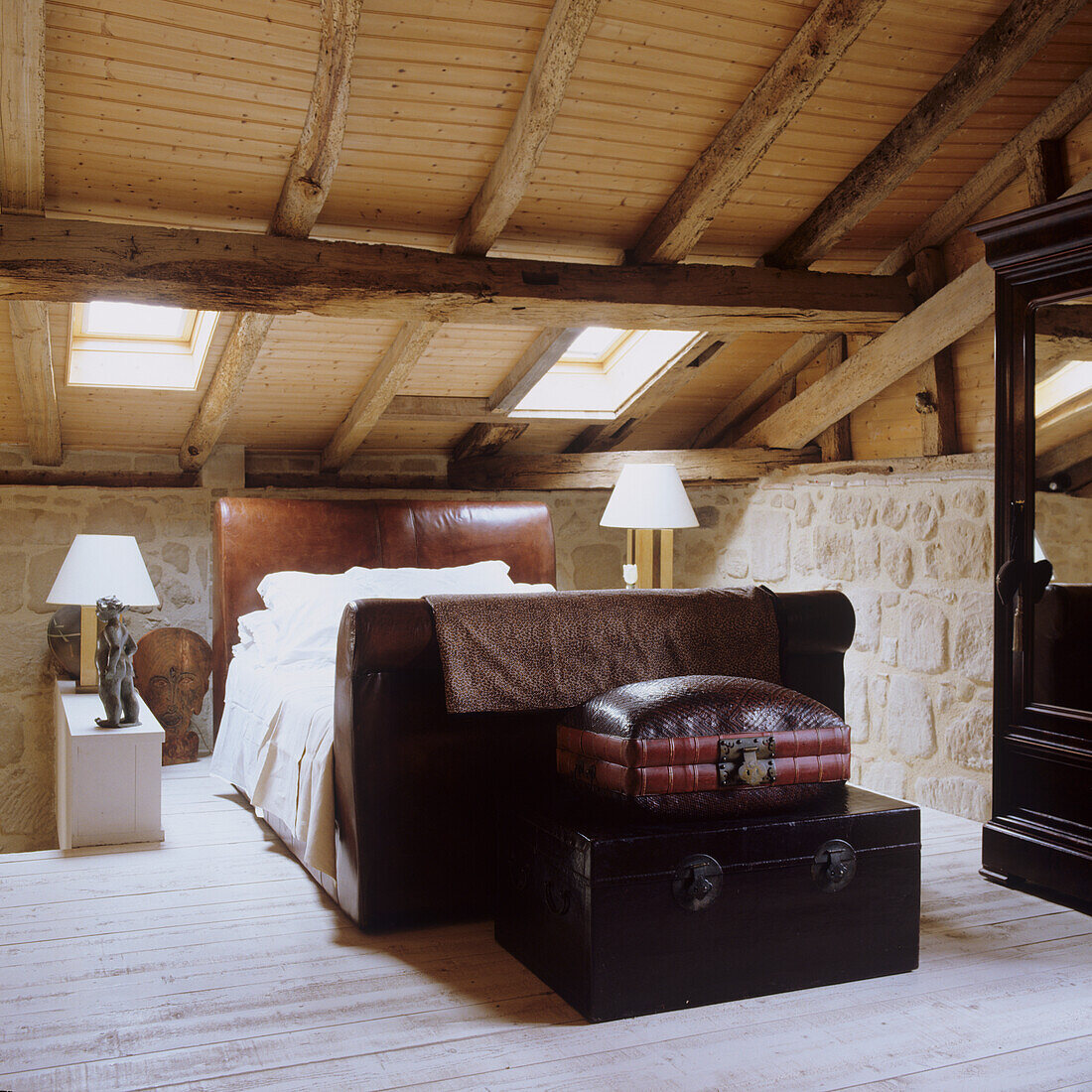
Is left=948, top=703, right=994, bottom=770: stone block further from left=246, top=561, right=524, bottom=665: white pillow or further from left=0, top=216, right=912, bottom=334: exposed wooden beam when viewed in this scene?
left=246, top=561, right=524, bottom=665: white pillow

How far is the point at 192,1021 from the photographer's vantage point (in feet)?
7.72

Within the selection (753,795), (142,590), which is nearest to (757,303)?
(753,795)

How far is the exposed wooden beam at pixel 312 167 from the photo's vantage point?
118 inches

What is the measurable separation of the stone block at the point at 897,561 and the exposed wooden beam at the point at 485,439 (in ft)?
6.42

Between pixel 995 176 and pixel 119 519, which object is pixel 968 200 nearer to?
pixel 995 176

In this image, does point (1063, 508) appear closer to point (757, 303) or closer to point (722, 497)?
point (757, 303)

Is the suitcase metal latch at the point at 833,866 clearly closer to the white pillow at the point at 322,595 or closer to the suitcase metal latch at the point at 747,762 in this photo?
the suitcase metal latch at the point at 747,762

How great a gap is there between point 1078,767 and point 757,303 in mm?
2090

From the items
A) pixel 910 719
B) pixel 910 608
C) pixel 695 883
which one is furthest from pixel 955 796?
pixel 695 883

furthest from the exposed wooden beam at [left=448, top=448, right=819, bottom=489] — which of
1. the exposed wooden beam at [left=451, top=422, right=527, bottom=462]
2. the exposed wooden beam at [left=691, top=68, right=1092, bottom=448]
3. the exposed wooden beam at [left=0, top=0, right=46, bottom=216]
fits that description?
the exposed wooden beam at [left=0, top=0, right=46, bottom=216]

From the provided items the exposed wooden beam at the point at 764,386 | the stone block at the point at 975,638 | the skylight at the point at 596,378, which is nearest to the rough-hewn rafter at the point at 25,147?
the skylight at the point at 596,378

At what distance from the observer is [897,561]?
4.74m

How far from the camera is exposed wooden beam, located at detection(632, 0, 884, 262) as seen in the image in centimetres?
327

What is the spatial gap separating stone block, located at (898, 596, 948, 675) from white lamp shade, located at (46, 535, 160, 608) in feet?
10.5
